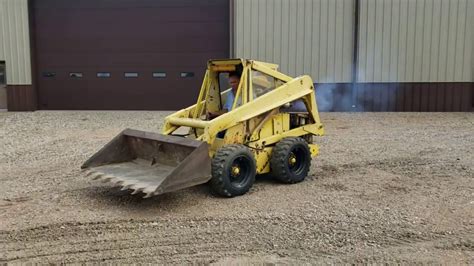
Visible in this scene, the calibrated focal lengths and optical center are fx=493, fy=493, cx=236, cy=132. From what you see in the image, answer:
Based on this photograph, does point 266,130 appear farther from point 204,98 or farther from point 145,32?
point 145,32

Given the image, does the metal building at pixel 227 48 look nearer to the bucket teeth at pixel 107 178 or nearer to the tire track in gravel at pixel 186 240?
the bucket teeth at pixel 107 178

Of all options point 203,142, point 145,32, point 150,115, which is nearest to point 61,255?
point 203,142

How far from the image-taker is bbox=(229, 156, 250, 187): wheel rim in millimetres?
5660

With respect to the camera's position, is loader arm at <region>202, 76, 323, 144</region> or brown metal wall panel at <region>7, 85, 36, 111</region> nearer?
loader arm at <region>202, 76, 323, 144</region>

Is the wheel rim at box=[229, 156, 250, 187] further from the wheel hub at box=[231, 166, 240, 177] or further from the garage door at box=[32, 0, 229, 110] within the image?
the garage door at box=[32, 0, 229, 110]

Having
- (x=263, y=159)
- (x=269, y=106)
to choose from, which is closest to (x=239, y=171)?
(x=263, y=159)

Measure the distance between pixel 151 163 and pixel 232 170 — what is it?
3.52 feet

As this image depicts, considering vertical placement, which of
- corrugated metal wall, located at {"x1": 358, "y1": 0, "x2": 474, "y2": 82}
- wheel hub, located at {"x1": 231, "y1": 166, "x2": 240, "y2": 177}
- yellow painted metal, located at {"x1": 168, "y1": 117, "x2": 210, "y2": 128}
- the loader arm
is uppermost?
corrugated metal wall, located at {"x1": 358, "y1": 0, "x2": 474, "y2": 82}

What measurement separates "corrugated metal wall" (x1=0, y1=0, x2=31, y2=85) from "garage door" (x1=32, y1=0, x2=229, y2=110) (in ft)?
1.32

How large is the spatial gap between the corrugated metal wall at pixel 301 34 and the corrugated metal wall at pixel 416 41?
54cm

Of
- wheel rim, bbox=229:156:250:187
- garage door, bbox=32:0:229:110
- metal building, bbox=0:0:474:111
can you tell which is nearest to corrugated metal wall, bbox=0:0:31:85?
metal building, bbox=0:0:474:111

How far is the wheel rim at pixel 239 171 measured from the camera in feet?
18.6

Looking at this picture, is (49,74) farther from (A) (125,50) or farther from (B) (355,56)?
(B) (355,56)

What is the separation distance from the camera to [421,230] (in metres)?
4.67
